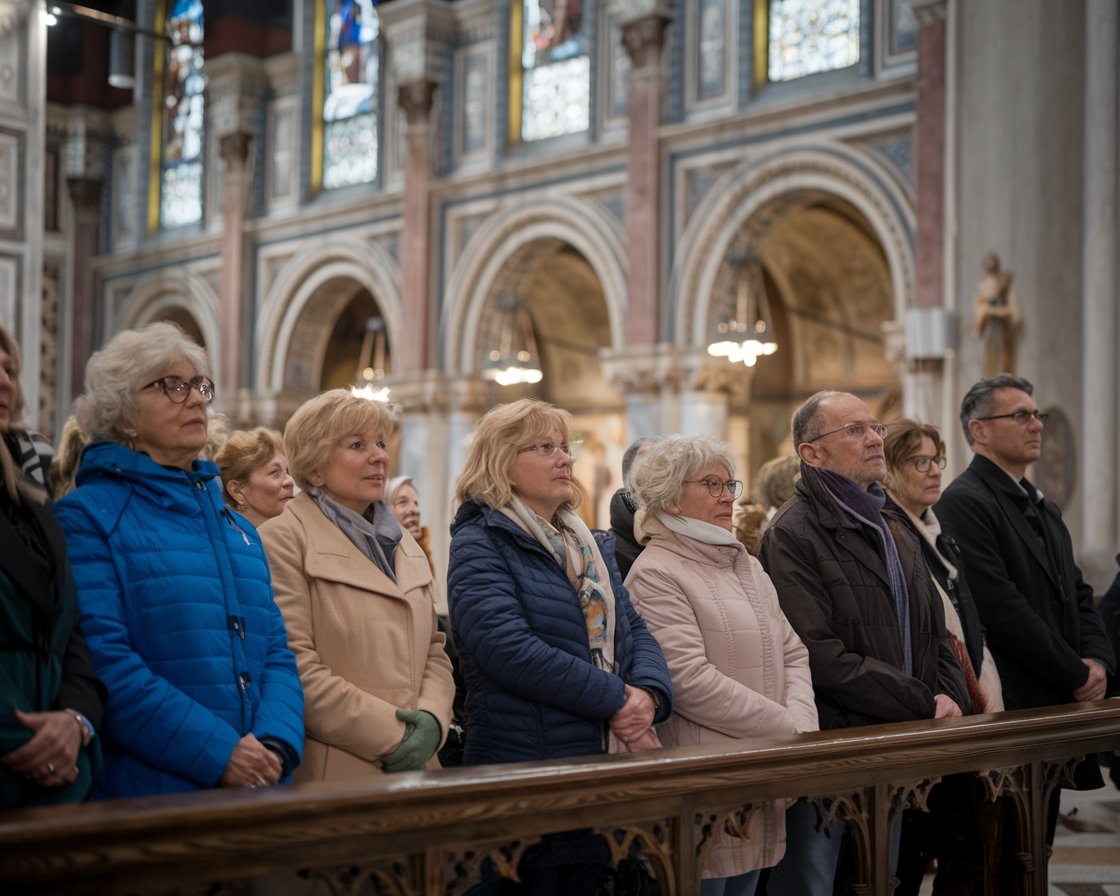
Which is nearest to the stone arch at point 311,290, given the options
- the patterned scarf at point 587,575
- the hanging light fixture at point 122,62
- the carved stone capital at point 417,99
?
the carved stone capital at point 417,99

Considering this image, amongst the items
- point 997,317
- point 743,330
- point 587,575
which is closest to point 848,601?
point 587,575

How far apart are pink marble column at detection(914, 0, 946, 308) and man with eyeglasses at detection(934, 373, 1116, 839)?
6.97m

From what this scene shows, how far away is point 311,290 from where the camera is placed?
17391 mm

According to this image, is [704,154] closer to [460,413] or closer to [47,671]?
[460,413]

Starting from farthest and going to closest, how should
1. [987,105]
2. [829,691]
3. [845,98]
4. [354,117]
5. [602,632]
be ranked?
[354,117] → [845,98] → [987,105] → [829,691] → [602,632]

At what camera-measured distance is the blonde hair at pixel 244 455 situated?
4098 mm

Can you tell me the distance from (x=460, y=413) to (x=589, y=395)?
3.38 meters

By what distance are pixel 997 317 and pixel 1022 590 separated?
5.95 metres

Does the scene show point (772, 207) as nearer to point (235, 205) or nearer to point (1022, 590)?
point (235, 205)

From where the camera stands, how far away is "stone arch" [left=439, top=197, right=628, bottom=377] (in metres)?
14.1

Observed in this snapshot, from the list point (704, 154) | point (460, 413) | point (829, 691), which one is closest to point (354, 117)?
point (460, 413)

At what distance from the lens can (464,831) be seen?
2.46 meters

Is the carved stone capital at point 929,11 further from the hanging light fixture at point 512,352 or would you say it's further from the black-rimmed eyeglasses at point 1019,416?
the black-rimmed eyeglasses at point 1019,416

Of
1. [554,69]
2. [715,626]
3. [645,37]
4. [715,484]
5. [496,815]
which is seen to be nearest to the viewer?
[496,815]
